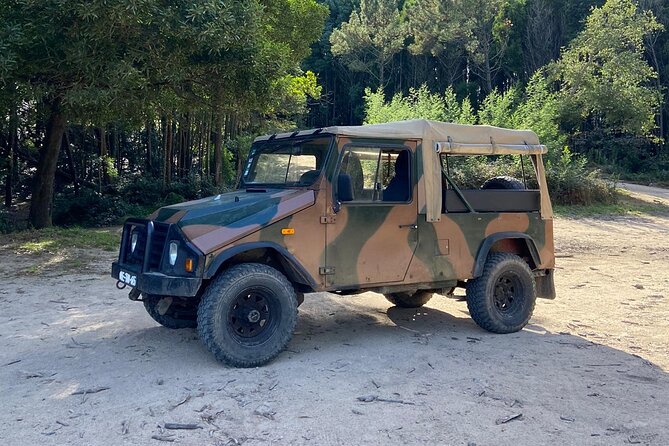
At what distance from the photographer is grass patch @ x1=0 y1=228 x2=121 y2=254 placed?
11.8m

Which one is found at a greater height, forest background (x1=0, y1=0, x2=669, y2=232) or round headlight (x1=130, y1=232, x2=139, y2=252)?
forest background (x1=0, y1=0, x2=669, y2=232)

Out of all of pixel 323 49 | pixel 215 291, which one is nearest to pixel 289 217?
pixel 215 291

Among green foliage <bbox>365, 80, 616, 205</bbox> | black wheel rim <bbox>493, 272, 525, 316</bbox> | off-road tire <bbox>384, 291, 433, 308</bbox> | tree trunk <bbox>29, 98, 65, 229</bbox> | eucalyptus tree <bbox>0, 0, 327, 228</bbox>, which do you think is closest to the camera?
black wheel rim <bbox>493, 272, 525, 316</bbox>

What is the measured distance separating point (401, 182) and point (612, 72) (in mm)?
27464

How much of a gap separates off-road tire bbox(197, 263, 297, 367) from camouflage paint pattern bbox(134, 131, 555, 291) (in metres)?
0.27

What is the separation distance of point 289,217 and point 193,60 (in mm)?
7200

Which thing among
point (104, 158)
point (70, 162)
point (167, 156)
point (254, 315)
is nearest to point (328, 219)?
point (254, 315)

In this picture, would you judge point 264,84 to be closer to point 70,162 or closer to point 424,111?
point 424,111

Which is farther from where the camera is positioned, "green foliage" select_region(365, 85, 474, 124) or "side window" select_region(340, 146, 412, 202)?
"green foliage" select_region(365, 85, 474, 124)

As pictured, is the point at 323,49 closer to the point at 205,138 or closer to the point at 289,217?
the point at 205,138

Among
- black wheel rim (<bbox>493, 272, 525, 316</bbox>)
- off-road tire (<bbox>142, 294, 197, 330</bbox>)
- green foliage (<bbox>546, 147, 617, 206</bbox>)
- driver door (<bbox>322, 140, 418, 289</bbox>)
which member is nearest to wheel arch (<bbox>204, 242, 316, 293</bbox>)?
driver door (<bbox>322, 140, 418, 289</bbox>)

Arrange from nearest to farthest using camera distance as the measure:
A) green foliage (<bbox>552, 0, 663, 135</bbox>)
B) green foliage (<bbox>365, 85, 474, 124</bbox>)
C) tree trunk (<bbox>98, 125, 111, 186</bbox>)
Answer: tree trunk (<bbox>98, 125, 111, 186</bbox>)
green foliage (<bbox>365, 85, 474, 124</bbox>)
green foliage (<bbox>552, 0, 663, 135</bbox>)

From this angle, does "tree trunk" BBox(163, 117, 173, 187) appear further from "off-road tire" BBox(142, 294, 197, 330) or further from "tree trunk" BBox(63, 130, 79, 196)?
"off-road tire" BBox(142, 294, 197, 330)

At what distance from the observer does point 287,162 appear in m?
6.30
